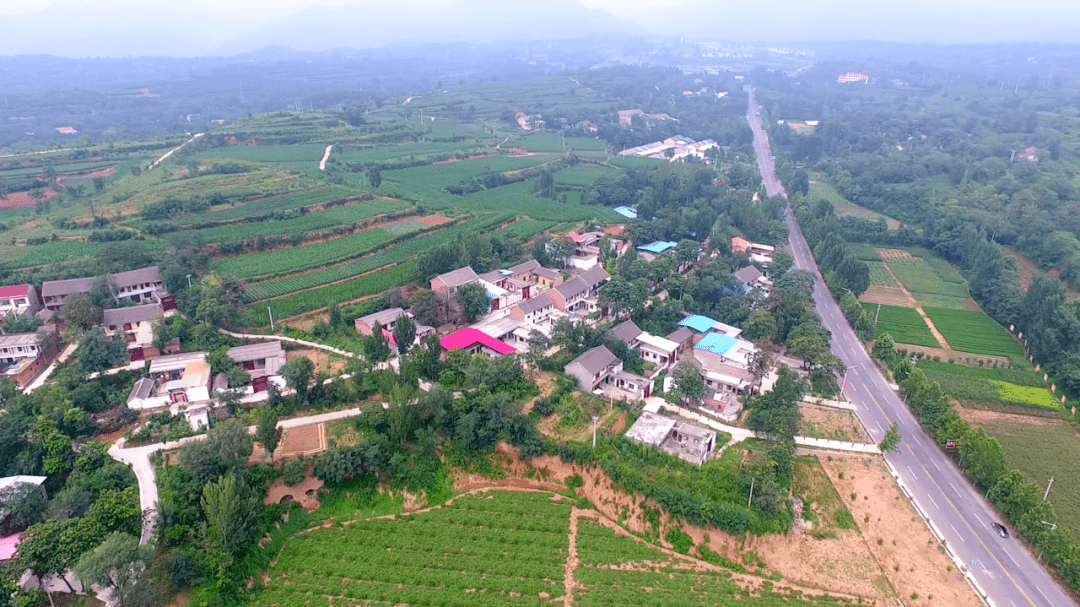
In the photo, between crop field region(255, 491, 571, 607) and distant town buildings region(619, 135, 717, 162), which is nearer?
crop field region(255, 491, 571, 607)

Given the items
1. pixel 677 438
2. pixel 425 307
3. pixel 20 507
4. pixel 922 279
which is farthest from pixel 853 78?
pixel 20 507

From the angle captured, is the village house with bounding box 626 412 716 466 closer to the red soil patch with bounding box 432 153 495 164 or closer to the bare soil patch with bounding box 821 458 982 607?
the bare soil patch with bounding box 821 458 982 607

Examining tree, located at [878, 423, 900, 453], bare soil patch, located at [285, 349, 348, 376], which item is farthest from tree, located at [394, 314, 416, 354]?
tree, located at [878, 423, 900, 453]

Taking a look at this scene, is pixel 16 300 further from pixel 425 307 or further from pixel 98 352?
pixel 425 307

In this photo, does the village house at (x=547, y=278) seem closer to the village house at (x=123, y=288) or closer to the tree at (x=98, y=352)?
the village house at (x=123, y=288)

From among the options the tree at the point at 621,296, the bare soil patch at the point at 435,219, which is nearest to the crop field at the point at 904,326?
the tree at the point at 621,296

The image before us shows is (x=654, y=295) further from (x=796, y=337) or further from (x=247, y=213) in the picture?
(x=247, y=213)
